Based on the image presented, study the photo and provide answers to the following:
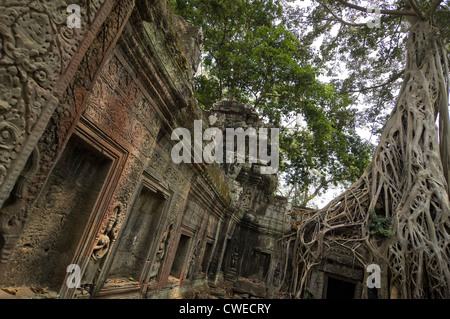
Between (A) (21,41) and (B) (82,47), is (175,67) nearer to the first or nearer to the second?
(B) (82,47)

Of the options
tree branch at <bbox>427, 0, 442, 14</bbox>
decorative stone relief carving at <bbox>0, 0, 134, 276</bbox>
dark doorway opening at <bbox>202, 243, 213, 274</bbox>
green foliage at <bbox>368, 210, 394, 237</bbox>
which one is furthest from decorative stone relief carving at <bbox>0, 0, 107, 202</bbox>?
tree branch at <bbox>427, 0, 442, 14</bbox>

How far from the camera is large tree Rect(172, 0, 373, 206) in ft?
31.0

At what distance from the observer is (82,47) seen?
52.2 inches

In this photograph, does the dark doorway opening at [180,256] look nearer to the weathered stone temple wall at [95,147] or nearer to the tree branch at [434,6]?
the weathered stone temple wall at [95,147]

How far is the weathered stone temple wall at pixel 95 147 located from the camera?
111 cm

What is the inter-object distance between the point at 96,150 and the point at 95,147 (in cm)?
5

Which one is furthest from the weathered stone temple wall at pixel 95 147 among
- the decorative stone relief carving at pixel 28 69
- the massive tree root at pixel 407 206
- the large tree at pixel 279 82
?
the large tree at pixel 279 82

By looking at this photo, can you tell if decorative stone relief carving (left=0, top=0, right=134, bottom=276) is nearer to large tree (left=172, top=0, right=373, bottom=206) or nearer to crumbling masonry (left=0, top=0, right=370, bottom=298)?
crumbling masonry (left=0, top=0, right=370, bottom=298)

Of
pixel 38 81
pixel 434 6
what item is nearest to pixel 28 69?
pixel 38 81

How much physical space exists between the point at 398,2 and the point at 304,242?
29.7 feet

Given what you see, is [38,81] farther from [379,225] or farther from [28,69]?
[379,225]

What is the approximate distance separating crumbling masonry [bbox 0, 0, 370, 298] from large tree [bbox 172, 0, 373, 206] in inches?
245

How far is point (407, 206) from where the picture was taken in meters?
5.05
